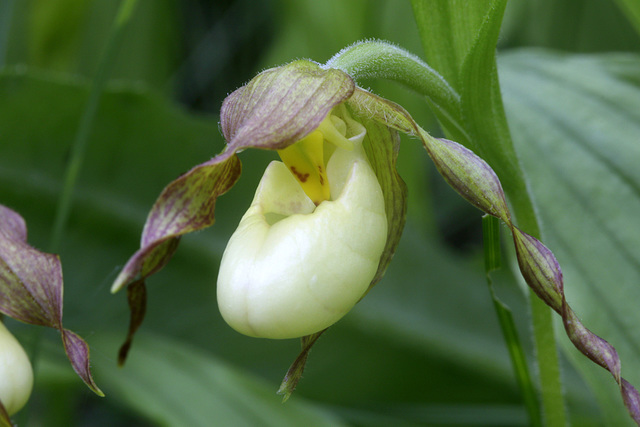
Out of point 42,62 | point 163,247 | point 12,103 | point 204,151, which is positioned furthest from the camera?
point 42,62

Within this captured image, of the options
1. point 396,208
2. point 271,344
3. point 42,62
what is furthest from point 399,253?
point 42,62

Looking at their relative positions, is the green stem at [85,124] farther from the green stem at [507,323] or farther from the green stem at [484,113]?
the green stem at [507,323]

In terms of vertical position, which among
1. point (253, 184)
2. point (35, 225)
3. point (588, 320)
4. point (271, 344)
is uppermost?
point (588, 320)

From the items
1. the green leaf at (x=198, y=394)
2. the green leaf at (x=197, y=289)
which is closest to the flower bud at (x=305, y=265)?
the green leaf at (x=198, y=394)

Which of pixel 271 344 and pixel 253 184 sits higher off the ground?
pixel 253 184

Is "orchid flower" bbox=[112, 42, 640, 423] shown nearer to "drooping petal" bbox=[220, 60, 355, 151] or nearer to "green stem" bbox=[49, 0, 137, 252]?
"drooping petal" bbox=[220, 60, 355, 151]

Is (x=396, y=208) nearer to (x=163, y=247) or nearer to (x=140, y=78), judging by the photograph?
(x=163, y=247)

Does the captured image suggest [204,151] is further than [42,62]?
No
